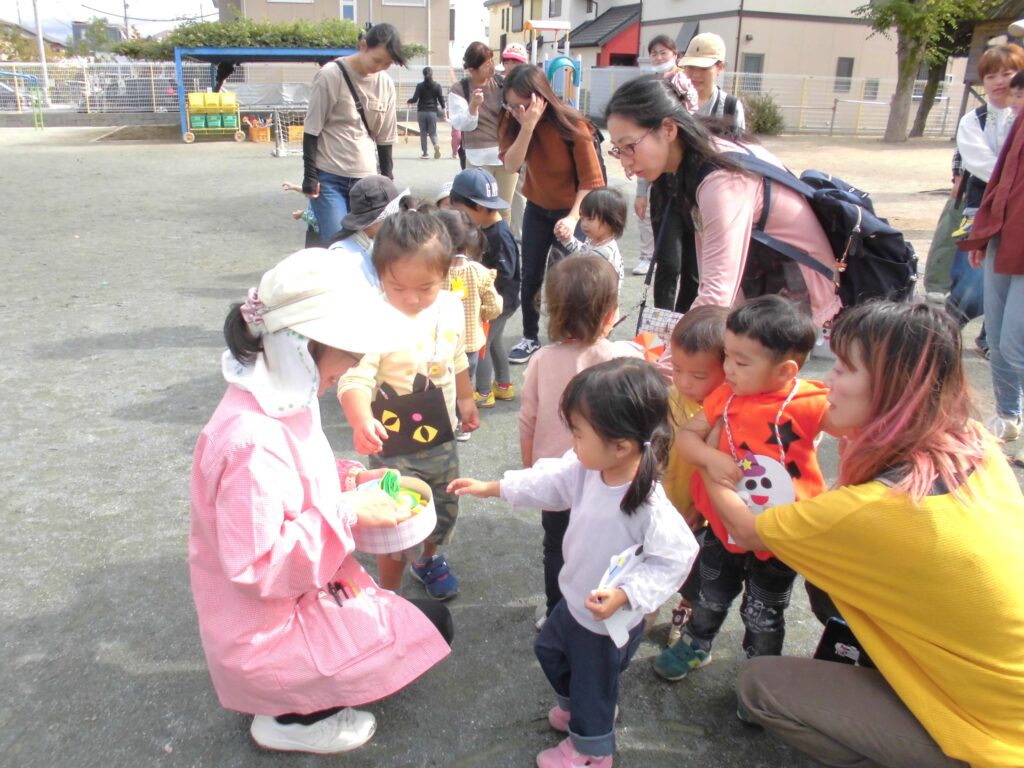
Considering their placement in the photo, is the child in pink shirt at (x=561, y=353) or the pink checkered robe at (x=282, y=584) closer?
the pink checkered robe at (x=282, y=584)

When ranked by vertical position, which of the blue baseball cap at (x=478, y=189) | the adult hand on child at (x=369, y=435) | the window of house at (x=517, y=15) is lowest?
the adult hand on child at (x=369, y=435)

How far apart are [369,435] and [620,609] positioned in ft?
3.23

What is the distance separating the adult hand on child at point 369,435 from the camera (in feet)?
8.00

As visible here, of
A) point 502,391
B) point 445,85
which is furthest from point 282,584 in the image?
point 445,85

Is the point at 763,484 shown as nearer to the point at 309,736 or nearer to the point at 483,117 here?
the point at 309,736

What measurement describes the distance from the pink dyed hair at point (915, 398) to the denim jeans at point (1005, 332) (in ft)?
7.62

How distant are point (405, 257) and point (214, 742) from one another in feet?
5.11

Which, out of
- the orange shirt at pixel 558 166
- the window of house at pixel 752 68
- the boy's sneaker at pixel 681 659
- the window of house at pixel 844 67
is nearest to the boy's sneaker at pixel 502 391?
the orange shirt at pixel 558 166

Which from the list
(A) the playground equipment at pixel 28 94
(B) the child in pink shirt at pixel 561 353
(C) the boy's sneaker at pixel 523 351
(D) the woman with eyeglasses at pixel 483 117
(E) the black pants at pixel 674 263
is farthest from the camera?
(A) the playground equipment at pixel 28 94

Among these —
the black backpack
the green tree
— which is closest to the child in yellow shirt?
the black backpack

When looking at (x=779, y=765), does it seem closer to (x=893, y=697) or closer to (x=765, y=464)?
(x=893, y=697)

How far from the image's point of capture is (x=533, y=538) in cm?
327

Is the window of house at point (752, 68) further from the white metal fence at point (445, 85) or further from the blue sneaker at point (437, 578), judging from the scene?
the blue sneaker at point (437, 578)

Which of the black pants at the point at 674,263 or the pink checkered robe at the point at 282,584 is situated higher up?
the black pants at the point at 674,263
